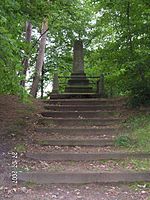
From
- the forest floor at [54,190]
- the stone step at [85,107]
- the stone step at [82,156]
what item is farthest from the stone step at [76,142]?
the stone step at [85,107]

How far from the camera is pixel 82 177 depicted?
18.8 ft

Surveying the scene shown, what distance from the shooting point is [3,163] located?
20.3ft

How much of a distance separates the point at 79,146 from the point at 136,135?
1.34 metres

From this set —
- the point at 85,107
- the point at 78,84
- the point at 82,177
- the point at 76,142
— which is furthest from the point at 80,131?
the point at 78,84

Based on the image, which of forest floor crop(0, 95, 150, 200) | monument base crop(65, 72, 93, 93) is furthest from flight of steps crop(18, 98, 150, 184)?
monument base crop(65, 72, 93, 93)

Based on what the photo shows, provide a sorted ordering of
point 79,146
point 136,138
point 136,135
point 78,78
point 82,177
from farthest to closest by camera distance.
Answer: point 78,78
point 136,135
point 136,138
point 79,146
point 82,177

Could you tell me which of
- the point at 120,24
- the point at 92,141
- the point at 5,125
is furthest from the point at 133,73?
the point at 5,125

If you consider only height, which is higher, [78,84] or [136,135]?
[78,84]

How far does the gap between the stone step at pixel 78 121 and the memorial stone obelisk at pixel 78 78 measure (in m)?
4.72

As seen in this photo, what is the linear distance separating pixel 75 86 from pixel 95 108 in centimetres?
364

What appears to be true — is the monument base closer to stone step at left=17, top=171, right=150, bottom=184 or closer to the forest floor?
the forest floor

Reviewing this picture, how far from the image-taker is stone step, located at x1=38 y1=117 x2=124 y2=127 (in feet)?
29.3

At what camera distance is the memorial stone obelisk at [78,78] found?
45.4ft

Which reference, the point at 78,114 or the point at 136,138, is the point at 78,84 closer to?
the point at 78,114
